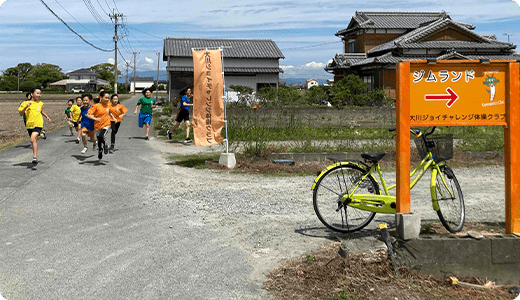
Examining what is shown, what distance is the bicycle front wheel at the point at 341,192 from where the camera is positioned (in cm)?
541

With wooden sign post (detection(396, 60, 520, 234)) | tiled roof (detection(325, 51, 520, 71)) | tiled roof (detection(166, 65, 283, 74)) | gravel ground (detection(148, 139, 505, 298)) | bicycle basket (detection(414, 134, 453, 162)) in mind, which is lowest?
gravel ground (detection(148, 139, 505, 298))

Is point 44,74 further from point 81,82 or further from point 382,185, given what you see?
point 382,185

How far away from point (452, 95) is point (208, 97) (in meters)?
7.02

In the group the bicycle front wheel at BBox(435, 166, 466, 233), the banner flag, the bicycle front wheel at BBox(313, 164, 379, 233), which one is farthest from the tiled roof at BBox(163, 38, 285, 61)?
the bicycle front wheel at BBox(435, 166, 466, 233)

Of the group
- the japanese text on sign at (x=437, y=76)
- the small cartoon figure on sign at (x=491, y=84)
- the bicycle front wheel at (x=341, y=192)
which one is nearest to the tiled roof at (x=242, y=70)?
the bicycle front wheel at (x=341, y=192)

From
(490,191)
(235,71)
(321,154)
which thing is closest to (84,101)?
(321,154)

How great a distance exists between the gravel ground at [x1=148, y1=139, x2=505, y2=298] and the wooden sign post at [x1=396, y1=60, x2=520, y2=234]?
1.44 metres

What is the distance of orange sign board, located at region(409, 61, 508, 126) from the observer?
4578 mm

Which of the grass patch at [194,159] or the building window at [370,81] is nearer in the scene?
the grass patch at [194,159]

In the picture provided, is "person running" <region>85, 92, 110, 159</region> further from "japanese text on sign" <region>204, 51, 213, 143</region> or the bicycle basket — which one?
the bicycle basket

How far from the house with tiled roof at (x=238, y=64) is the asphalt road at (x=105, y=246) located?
34221mm

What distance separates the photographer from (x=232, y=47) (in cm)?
4434

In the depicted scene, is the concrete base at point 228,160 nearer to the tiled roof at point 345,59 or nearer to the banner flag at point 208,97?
the banner flag at point 208,97

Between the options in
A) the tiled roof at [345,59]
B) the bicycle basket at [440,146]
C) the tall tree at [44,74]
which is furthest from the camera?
the tall tree at [44,74]
